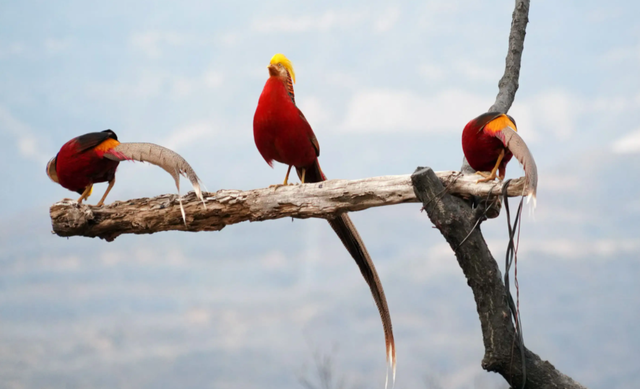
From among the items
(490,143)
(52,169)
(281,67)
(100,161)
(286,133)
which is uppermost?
(281,67)

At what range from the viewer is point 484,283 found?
3.75 m

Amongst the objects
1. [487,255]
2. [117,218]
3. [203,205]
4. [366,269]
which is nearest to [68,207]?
[117,218]

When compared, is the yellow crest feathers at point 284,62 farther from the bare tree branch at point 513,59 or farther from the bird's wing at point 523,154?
the bare tree branch at point 513,59

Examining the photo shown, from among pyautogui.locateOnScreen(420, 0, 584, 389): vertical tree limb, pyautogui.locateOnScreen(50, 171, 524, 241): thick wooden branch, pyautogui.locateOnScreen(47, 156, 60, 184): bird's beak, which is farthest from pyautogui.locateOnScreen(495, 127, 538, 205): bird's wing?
pyautogui.locateOnScreen(47, 156, 60, 184): bird's beak

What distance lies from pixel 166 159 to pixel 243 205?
1.93 ft

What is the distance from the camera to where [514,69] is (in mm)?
5555

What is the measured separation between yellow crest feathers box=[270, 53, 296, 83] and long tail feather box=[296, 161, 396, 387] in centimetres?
63

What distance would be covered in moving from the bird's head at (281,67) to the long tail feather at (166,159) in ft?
2.79

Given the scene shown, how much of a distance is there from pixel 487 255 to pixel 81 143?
2819mm

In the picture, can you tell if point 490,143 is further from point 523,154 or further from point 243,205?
point 243,205

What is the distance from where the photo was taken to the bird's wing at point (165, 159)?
4.03m

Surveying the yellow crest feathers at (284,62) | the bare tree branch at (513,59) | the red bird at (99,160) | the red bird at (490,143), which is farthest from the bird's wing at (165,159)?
the bare tree branch at (513,59)

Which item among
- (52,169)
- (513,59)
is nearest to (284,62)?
(52,169)

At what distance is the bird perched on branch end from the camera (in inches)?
160
